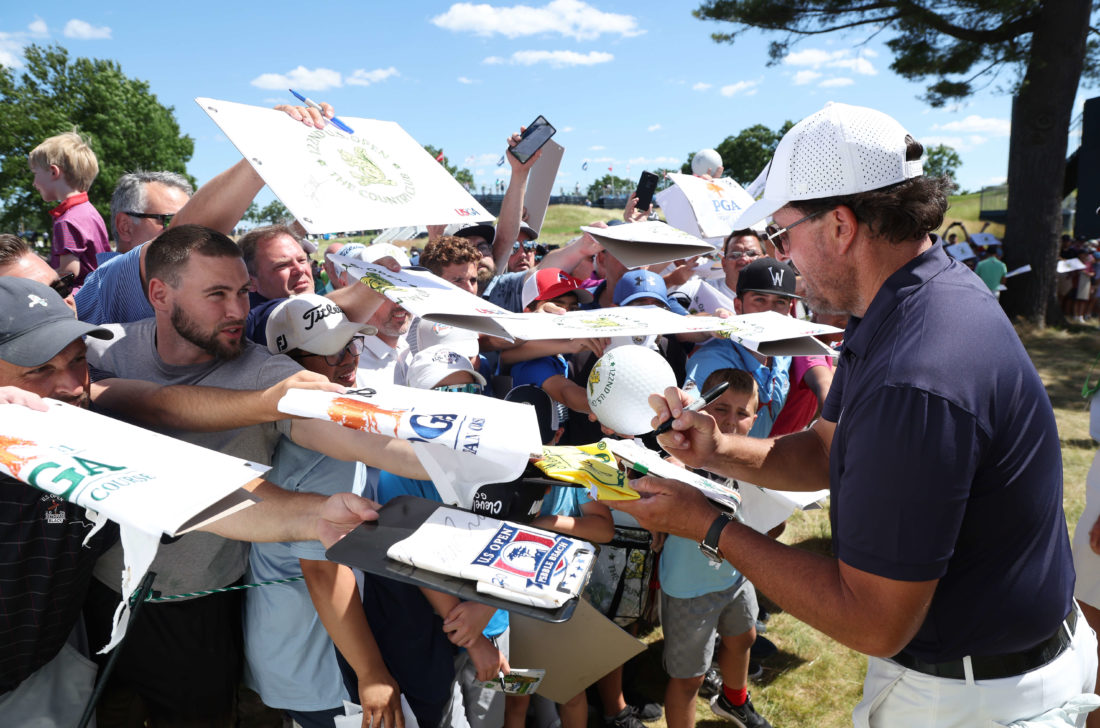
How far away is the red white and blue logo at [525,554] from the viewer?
1357 millimetres

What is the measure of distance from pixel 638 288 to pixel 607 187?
77.8m

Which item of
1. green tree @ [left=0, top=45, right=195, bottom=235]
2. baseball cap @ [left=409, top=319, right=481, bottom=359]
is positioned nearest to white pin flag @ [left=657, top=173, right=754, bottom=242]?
baseball cap @ [left=409, top=319, right=481, bottom=359]

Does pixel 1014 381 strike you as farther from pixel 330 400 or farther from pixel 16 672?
pixel 16 672

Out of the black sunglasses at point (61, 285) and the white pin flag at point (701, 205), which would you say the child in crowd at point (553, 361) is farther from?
the black sunglasses at point (61, 285)

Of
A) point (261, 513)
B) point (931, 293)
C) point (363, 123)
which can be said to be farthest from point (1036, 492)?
point (363, 123)

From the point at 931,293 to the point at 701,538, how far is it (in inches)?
33.2

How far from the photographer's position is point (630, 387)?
2139 millimetres

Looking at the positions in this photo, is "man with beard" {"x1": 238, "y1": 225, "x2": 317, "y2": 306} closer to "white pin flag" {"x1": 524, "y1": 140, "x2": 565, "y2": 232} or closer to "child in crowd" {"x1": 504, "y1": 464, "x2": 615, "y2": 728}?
"white pin flag" {"x1": 524, "y1": 140, "x2": 565, "y2": 232}

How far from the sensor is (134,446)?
1544 millimetres

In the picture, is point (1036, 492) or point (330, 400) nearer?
point (1036, 492)

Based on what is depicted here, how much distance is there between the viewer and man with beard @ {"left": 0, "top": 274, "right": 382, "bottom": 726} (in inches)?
71.0

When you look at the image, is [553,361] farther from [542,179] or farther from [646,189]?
[646,189]

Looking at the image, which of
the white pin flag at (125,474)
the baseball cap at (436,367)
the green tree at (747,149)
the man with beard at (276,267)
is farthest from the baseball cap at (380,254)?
the green tree at (747,149)

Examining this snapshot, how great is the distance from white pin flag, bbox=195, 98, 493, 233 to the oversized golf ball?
68 cm
